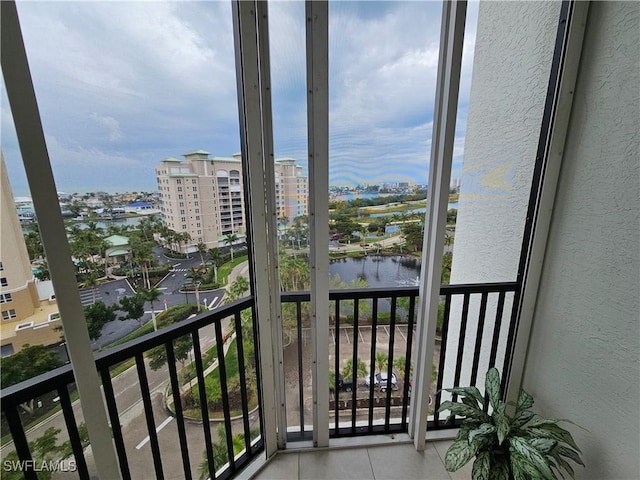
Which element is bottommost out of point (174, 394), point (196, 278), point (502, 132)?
point (174, 394)

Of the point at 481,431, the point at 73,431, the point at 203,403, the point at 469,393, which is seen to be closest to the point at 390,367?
the point at 469,393

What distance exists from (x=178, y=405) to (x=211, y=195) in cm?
99

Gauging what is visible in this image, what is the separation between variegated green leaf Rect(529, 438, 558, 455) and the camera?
3.56ft

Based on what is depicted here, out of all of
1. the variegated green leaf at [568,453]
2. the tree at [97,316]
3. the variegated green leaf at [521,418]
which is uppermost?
the tree at [97,316]

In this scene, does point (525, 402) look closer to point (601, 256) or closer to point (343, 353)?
point (601, 256)

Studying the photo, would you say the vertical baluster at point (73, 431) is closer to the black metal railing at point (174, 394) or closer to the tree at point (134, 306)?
the black metal railing at point (174, 394)

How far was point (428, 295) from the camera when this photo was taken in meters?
1.40

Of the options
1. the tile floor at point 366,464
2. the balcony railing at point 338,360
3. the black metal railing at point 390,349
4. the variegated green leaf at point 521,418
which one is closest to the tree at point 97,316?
the balcony railing at point 338,360

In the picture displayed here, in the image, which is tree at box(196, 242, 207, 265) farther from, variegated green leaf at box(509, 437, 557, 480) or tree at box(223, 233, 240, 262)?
variegated green leaf at box(509, 437, 557, 480)

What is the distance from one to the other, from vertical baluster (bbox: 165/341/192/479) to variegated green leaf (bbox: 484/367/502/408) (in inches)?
60.3

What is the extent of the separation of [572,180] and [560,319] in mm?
694

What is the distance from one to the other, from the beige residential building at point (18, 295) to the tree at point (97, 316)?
3.5 inches

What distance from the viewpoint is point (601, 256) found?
1.12 m

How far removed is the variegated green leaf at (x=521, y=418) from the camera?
4.16 feet
